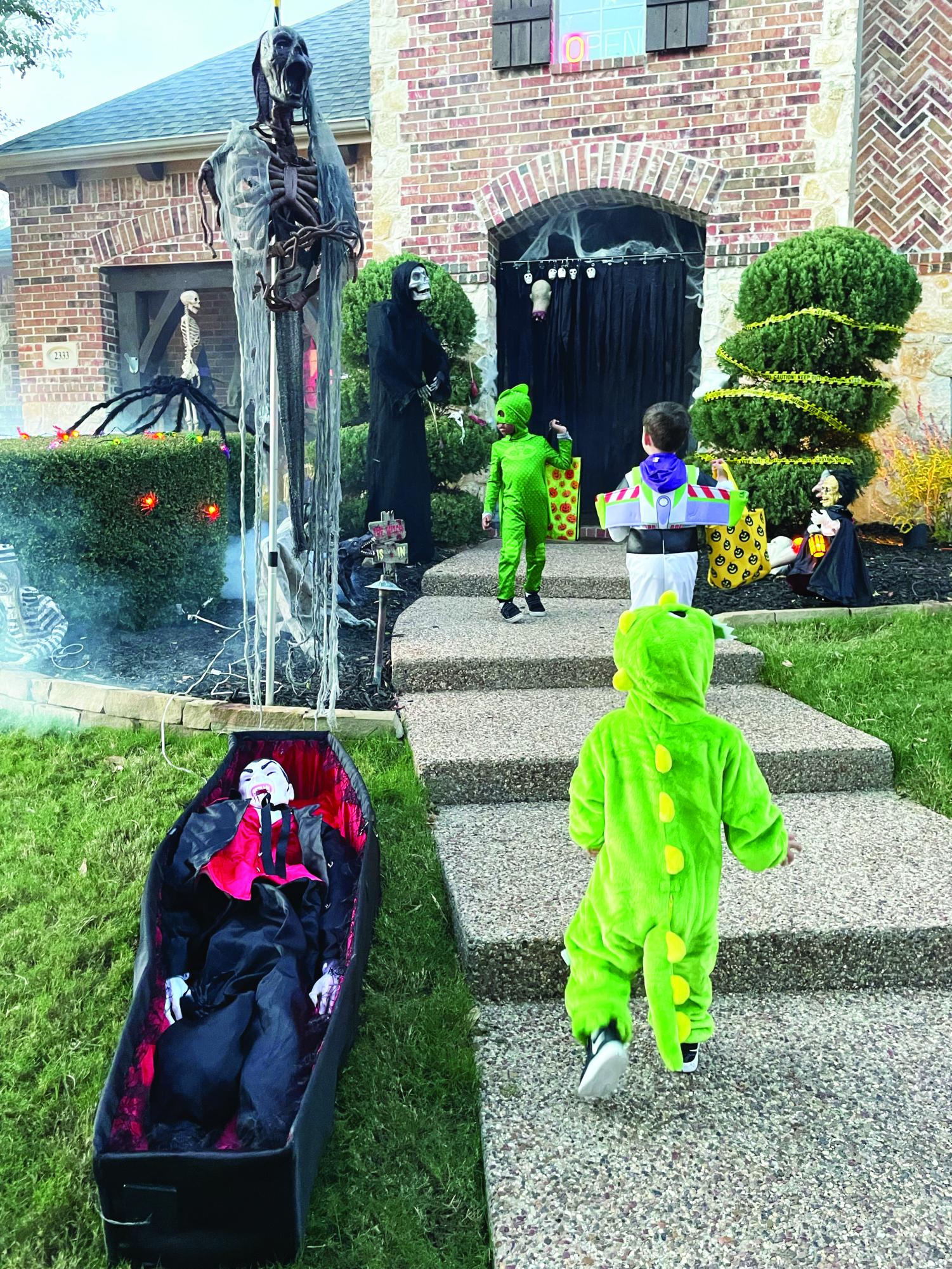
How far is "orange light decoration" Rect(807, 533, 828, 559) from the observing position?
20.1 feet

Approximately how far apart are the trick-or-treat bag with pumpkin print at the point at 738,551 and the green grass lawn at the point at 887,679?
0.93 meters

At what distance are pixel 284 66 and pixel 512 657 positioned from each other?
2798mm

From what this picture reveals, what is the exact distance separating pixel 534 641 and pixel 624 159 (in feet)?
17.1

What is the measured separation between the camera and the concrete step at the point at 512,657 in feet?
16.1

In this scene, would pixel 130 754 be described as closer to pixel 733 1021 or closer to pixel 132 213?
pixel 733 1021

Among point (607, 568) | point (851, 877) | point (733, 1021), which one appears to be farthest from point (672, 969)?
point (607, 568)

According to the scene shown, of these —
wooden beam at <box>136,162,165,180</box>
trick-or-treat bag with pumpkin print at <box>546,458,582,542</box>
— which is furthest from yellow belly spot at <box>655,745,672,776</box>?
wooden beam at <box>136,162,165,180</box>

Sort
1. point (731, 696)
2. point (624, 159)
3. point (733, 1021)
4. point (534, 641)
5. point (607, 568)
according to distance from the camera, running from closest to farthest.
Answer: point (733, 1021)
point (731, 696)
point (534, 641)
point (607, 568)
point (624, 159)

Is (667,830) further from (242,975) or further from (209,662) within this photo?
(209,662)

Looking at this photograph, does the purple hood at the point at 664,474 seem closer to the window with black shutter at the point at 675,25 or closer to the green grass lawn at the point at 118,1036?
the green grass lawn at the point at 118,1036

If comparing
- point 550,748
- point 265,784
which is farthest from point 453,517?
point 265,784

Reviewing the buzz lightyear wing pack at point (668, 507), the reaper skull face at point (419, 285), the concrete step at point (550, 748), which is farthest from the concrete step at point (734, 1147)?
the reaper skull face at point (419, 285)

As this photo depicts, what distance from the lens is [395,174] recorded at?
8883mm

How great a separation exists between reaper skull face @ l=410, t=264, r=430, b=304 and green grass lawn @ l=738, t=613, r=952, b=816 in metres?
3.37
